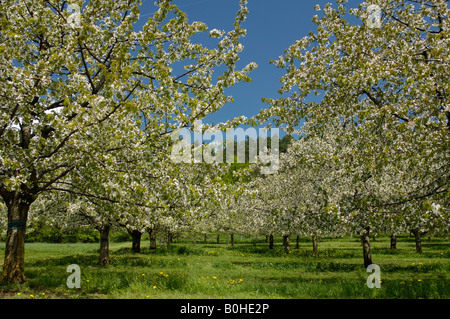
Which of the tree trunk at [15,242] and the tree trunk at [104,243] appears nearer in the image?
the tree trunk at [15,242]

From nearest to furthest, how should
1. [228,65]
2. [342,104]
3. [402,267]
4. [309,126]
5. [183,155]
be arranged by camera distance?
[228,65] → [183,155] → [342,104] → [309,126] → [402,267]

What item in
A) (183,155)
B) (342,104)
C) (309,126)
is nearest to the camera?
(183,155)

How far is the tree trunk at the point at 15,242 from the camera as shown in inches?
396

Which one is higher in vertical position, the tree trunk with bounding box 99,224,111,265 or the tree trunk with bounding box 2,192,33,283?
the tree trunk with bounding box 2,192,33,283

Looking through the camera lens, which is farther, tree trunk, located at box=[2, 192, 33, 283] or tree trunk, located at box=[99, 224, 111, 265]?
tree trunk, located at box=[99, 224, 111, 265]

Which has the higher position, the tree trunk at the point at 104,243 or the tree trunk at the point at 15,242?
the tree trunk at the point at 15,242

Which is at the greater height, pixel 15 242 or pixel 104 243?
pixel 15 242

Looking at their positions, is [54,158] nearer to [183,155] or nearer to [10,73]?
[10,73]

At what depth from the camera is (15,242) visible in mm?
10086

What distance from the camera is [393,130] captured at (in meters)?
8.03

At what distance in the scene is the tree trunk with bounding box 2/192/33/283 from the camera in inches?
396

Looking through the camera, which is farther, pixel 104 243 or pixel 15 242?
pixel 104 243
